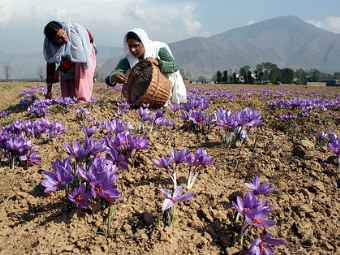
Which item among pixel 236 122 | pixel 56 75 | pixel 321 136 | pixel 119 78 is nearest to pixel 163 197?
pixel 236 122

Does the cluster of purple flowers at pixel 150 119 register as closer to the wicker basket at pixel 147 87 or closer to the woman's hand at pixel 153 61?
the wicker basket at pixel 147 87

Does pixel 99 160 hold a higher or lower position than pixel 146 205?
higher

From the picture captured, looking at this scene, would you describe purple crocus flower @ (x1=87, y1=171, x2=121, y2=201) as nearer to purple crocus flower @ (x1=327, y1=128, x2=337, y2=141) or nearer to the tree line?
purple crocus flower @ (x1=327, y1=128, x2=337, y2=141)

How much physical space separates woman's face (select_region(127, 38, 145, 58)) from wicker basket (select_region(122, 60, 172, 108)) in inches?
9.6

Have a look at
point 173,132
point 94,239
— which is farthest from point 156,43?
point 94,239

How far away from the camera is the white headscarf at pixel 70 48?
17.8 ft

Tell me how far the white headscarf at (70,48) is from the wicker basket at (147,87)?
972 mm

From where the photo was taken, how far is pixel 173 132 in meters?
3.18

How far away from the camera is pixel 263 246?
1384mm

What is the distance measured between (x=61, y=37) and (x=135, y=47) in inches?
49.8

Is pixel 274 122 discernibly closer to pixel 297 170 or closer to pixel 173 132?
pixel 173 132

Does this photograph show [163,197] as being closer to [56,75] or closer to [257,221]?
[257,221]

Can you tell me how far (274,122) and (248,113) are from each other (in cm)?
277

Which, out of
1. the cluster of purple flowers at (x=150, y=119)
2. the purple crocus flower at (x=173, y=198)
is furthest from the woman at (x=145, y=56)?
the purple crocus flower at (x=173, y=198)
